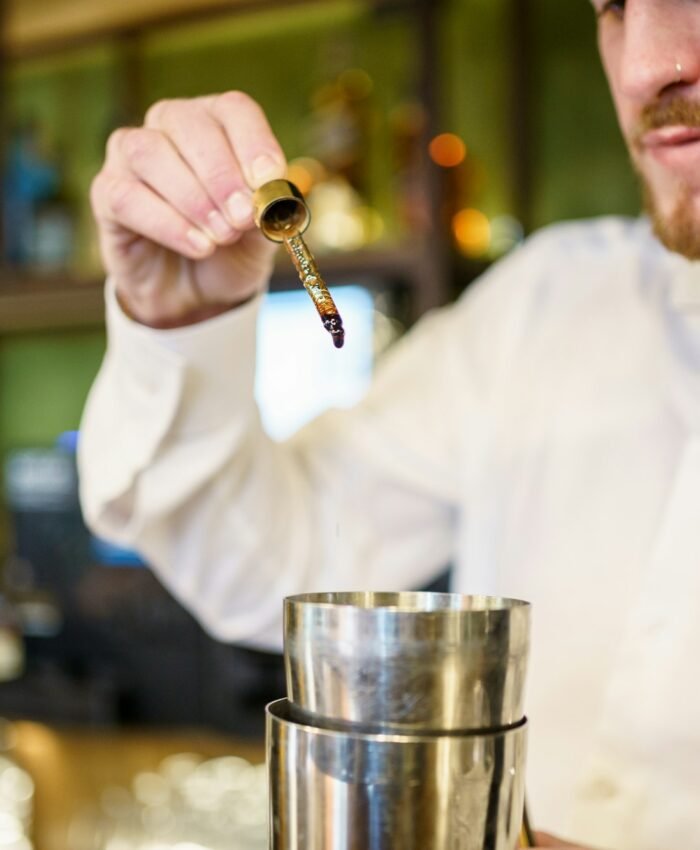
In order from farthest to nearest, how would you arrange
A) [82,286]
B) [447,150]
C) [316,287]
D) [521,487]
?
[82,286] → [447,150] → [521,487] → [316,287]

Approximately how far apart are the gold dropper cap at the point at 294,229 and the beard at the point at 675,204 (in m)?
0.35

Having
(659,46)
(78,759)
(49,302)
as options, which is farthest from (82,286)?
(659,46)

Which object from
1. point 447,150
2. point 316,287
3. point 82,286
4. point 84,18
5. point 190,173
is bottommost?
point 316,287

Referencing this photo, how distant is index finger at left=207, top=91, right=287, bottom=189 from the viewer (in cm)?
80

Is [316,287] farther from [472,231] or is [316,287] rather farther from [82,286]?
[82,286]

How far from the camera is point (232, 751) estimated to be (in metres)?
2.31

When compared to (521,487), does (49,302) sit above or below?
above

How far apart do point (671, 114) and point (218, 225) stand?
376mm

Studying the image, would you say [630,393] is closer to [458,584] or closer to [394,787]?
[458,584]

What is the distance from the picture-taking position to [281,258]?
2.23 meters

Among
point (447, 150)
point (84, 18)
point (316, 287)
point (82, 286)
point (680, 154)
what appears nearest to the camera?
point (316, 287)

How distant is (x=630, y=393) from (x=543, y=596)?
0.80 ft

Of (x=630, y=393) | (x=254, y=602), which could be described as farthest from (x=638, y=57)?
(x=254, y=602)

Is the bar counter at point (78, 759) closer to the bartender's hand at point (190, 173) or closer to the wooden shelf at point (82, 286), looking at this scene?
the wooden shelf at point (82, 286)
